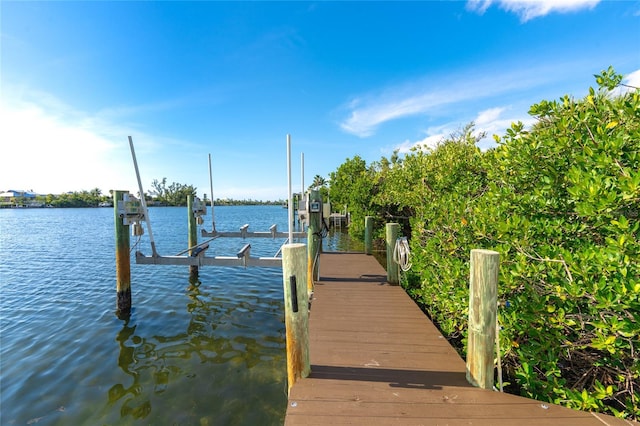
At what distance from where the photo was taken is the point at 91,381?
4840 mm

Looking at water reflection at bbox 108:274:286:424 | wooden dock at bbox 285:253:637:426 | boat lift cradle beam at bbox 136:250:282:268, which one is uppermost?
boat lift cradle beam at bbox 136:250:282:268

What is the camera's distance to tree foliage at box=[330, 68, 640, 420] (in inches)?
87.4

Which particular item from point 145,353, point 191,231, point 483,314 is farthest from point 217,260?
point 483,314

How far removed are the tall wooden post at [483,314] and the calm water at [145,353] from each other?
2794 millimetres

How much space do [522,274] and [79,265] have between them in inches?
A: 698

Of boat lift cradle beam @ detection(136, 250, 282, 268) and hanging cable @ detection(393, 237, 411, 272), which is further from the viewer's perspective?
boat lift cradle beam @ detection(136, 250, 282, 268)

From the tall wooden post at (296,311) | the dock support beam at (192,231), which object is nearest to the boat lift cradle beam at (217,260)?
the dock support beam at (192,231)

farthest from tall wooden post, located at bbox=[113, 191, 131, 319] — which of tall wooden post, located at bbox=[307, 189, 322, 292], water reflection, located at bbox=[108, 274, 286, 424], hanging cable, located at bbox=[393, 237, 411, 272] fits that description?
hanging cable, located at bbox=[393, 237, 411, 272]

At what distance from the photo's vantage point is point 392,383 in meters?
2.96

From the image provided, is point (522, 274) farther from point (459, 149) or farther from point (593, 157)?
point (459, 149)

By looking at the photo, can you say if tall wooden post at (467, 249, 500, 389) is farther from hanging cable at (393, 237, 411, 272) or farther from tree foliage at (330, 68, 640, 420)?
hanging cable at (393, 237, 411, 272)

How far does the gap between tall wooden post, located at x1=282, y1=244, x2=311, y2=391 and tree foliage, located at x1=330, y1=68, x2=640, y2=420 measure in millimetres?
2159

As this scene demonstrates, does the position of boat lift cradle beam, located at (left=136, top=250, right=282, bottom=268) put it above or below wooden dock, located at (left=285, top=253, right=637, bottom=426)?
above

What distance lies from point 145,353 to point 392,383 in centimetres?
530
